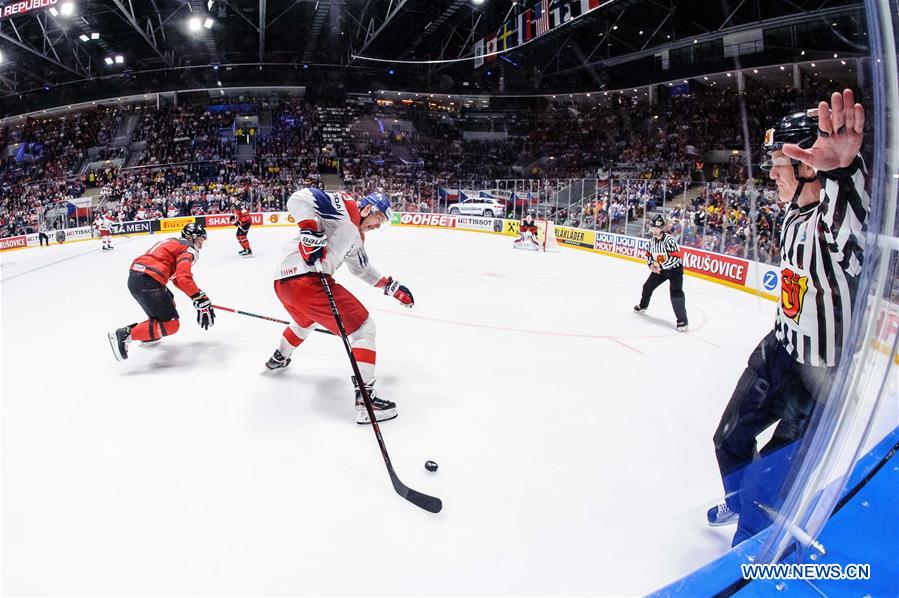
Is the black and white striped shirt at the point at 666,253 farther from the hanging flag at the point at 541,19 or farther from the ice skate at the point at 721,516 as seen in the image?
the hanging flag at the point at 541,19

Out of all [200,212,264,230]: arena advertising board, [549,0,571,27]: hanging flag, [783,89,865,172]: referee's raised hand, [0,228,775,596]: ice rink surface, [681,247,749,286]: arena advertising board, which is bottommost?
[0,228,775,596]: ice rink surface

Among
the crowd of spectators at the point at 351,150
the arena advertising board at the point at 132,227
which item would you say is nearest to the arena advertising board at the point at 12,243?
the crowd of spectators at the point at 351,150

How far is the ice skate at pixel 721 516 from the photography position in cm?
220

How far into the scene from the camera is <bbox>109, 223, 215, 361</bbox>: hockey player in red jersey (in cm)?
458

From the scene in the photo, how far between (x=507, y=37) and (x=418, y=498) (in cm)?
1969

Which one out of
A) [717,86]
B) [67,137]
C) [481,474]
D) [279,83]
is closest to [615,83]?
[717,86]

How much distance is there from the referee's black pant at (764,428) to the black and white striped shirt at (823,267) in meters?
0.08

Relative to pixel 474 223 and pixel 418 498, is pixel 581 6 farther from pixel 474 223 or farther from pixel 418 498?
pixel 418 498

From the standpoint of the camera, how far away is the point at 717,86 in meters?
20.7

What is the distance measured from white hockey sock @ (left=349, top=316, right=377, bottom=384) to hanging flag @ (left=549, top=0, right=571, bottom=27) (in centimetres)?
1423

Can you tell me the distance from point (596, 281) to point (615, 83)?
20069 millimetres

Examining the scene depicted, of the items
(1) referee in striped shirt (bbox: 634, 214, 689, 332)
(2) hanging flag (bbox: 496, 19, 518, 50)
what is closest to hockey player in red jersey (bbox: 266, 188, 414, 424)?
(1) referee in striped shirt (bbox: 634, 214, 689, 332)

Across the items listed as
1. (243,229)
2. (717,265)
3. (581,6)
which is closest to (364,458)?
(717,265)

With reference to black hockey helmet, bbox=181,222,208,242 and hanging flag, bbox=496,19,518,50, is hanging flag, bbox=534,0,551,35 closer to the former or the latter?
hanging flag, bbox=496,19,518,50
